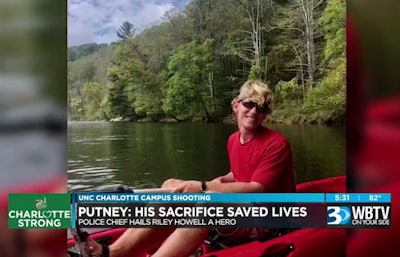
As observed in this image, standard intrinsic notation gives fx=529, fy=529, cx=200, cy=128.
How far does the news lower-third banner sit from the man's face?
411mm

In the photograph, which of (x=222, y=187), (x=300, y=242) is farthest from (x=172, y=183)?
(x=300, y=242)

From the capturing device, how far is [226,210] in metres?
3.06

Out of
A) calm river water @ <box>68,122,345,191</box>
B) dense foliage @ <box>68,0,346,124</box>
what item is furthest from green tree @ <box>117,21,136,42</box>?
calm river water @ <box>68,122,345,191</box>

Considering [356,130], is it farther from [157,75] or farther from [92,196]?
[92,196]

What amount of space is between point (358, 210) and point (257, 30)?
1.20 m

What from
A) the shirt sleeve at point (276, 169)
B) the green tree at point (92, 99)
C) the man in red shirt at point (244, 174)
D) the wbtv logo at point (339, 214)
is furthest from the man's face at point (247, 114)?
the green tree at point (92, 99)

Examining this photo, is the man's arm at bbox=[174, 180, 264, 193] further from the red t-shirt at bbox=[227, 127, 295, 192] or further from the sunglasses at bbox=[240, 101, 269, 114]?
the sunglasses at bbox=[240, 101, 269, 114]

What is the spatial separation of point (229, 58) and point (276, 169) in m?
0.71

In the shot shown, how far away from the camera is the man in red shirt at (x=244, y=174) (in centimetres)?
306

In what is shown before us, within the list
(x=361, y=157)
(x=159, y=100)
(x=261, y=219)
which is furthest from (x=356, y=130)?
(x=159, y=100)

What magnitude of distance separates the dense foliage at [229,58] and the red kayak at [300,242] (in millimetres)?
396

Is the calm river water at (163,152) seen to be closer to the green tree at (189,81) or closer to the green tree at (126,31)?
the green tree at (189,81)

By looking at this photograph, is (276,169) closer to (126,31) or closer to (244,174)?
(244,174)

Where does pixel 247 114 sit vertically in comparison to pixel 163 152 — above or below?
above
